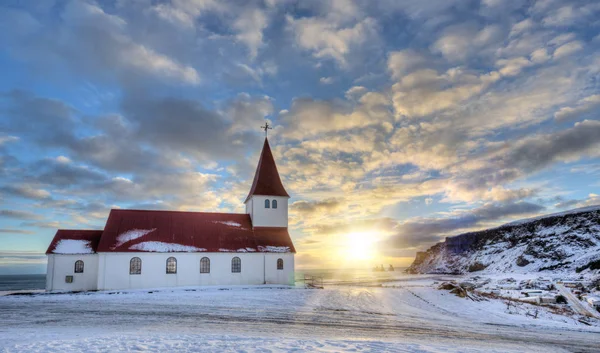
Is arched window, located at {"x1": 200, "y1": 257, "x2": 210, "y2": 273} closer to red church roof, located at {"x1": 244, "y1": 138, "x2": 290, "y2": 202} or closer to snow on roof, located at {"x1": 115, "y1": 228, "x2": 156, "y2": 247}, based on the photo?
snow on roof, located at {"x1": 115, "y1": 228, "x2": 156, "y2": 247}

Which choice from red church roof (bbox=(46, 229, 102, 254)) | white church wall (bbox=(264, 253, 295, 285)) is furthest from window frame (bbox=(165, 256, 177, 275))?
white church wall (bbox=(264, 253, 295, 285))

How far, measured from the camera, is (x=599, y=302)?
945 inches

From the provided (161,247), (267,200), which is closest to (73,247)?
(161,247)

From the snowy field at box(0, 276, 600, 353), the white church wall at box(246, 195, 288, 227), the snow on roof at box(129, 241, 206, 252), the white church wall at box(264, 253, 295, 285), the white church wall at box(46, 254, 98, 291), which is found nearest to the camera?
the snowy field at box(0, 276, 600, 353)

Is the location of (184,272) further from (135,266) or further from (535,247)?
(535,247)

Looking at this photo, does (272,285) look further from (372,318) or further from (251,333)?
(251,333)

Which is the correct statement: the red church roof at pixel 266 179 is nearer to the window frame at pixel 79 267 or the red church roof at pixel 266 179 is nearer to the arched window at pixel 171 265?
the arched window at pixel 171 265

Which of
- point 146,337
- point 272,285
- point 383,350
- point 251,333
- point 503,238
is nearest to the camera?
point 383,350

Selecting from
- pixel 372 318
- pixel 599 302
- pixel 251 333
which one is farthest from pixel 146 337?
pixel 599 302

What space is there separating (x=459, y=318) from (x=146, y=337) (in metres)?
15.8

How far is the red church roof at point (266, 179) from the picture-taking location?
45.4 m

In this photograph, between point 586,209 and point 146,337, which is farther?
point 586,209

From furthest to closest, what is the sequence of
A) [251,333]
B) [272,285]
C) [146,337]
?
[272,285], [251,333], [146,337]

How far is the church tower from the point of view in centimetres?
4488
